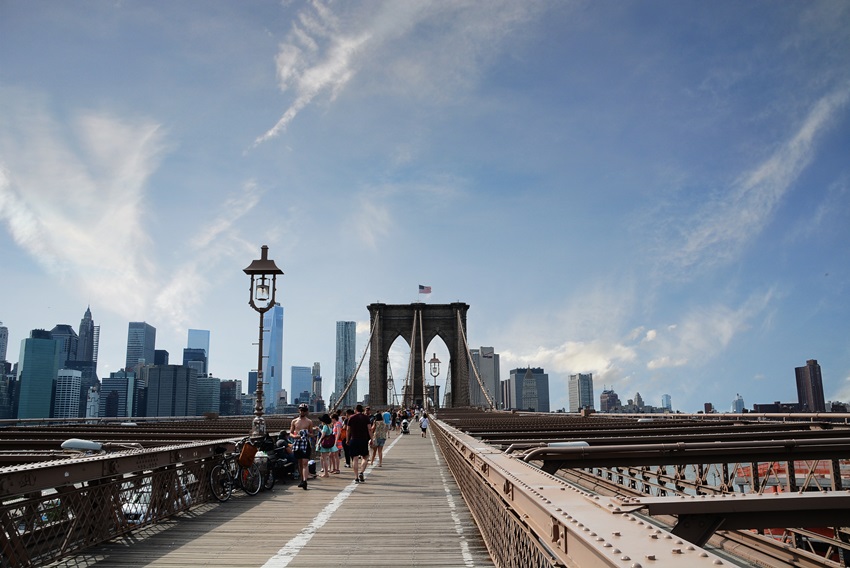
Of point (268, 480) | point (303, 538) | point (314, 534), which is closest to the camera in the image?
point (303, 538)

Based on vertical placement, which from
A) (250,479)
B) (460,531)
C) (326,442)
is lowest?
(460,531)

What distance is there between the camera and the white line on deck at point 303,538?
570cm

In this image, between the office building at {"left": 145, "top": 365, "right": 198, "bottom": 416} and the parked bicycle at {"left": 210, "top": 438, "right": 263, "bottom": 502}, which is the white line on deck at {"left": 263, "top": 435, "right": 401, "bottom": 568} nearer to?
the parked bicycle at {"left": 210, "top": 438, "right": 263, "bottom": 502}

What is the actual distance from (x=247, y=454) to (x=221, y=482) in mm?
655

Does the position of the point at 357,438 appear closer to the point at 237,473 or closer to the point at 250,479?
the point at 250,479

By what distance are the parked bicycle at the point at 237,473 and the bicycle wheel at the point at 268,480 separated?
317 mm

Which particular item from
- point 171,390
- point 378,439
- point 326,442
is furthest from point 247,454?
point 171,390

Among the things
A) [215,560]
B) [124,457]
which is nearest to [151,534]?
[124,457]

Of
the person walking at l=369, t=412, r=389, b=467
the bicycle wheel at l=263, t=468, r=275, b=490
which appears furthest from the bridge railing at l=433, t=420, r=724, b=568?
the person walking at l=369, t=412, r=389, b=467

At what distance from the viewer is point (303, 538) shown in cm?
677

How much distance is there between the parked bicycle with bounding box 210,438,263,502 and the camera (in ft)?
30.8

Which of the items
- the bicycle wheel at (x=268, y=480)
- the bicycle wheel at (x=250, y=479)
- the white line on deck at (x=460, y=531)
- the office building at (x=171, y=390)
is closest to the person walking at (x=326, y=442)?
the bicycle wheel at (x=268, y=480)

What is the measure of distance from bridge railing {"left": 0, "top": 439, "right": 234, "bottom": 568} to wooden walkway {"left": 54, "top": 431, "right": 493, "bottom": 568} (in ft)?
0.64

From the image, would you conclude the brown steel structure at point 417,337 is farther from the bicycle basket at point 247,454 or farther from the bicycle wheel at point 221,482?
the bicycle wheel at point 221,482
